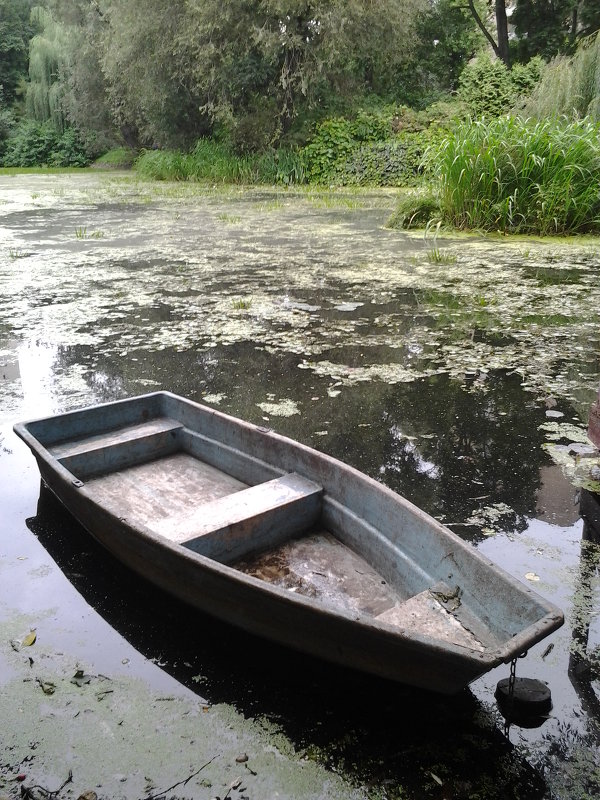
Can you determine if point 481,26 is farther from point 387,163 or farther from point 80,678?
point 80,678

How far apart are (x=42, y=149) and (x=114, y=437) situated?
20492mm

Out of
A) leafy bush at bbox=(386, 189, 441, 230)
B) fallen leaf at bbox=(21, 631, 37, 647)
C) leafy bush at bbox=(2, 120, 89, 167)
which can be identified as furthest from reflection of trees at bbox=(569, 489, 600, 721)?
leafy bush at bbox=(2, 120, 89, 167)

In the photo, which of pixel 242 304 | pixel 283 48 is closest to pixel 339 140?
pixel 283 48

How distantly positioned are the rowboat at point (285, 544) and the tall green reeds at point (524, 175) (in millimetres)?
4550

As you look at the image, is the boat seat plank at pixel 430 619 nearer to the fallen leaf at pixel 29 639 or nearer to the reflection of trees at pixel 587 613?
the reflection of trees at pixel 587 613

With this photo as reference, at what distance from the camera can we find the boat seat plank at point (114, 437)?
84.9 inches

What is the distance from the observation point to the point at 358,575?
168 centimetres

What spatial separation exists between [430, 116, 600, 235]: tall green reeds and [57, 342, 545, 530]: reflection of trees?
11.3 feet

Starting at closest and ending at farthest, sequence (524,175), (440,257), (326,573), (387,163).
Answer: (326,573)
(440,257)
(524,175)
(387,163)

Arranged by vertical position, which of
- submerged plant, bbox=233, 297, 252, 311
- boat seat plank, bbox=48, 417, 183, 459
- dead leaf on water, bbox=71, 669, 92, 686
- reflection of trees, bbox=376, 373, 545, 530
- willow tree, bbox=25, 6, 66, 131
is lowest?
dead leaf on water, bbox=71, 669, 92, 686

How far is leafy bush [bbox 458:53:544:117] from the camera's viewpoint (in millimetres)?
12117

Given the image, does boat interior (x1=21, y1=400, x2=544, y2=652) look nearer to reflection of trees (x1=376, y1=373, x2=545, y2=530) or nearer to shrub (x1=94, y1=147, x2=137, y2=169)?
reflection of trees (x1=376, y1=373, x2=545, y2=530)

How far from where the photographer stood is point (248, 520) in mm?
1711

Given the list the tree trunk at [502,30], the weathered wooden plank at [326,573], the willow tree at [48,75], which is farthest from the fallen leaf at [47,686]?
the willow tree at [48,75]
